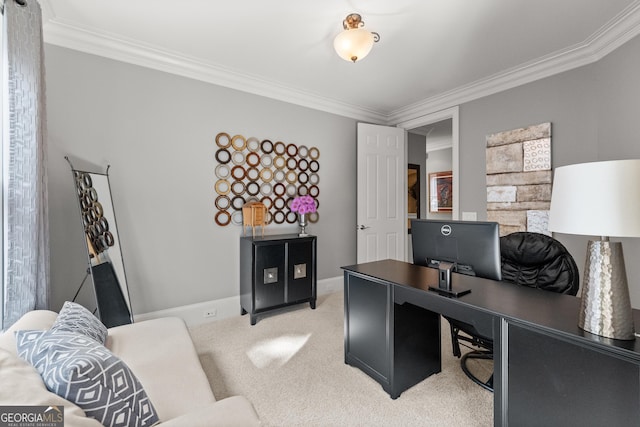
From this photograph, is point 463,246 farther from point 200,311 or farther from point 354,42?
point 200,311

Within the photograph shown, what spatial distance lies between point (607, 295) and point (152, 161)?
3.31 metres

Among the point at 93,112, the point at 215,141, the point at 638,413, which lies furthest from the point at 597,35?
the point at 93,112

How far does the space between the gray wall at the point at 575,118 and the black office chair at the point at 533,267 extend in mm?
1037

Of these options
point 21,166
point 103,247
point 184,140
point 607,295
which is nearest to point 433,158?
point 184,140

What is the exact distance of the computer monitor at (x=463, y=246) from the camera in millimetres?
1541

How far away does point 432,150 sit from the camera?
6.67 meters

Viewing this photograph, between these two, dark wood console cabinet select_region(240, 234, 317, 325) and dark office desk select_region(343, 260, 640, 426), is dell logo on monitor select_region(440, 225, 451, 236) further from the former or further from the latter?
dark wood console cabinet select_region(240, 234, 317, 325)

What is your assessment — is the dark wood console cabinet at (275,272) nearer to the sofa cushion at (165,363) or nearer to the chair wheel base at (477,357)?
the sofa cushion at (165,363)

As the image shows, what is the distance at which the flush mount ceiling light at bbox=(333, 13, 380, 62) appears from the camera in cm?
204

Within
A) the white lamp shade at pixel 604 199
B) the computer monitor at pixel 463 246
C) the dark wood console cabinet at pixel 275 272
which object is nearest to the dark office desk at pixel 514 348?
the computer monitor at pixel 463 246

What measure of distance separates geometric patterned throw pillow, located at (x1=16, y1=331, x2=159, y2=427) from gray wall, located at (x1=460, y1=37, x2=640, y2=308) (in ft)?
11.3

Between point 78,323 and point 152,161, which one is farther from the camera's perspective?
point 152,161

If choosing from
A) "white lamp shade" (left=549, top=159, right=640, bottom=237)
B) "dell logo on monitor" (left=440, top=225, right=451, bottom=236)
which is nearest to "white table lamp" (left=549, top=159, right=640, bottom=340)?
"white lamp shade" (left=549, top=159, right=640, bottom=237)

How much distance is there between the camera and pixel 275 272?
10.3 feet
